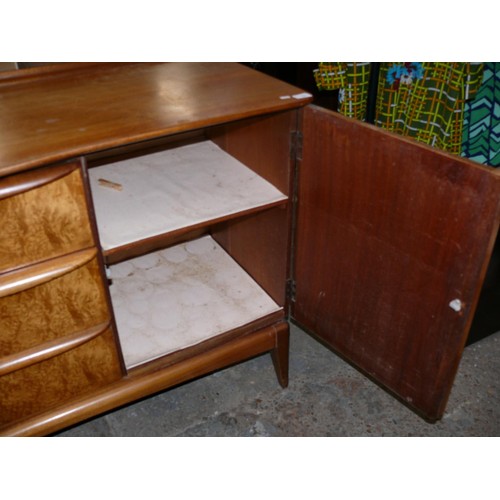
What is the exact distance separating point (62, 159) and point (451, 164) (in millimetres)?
765

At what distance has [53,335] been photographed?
4.27ft

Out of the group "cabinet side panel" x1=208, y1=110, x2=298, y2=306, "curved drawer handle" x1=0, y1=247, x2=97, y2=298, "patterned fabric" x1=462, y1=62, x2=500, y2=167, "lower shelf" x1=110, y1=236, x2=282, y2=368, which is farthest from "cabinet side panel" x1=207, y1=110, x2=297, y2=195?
"patterned fabric" x1=462, y1=62, x2=500, y2=167

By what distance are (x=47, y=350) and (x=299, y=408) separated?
2.75ft

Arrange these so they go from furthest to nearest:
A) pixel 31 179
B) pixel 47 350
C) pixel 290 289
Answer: pixel 290 289 < pixel 47 350 < pixel 31 179

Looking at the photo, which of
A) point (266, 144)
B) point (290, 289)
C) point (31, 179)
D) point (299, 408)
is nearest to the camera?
point (31, 179)

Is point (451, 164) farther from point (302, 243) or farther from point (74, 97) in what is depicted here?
point (74, 97)

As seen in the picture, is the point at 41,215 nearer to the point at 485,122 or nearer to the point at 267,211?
the point at 267,211

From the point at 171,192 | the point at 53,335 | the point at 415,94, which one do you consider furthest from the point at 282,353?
the point at 415,94

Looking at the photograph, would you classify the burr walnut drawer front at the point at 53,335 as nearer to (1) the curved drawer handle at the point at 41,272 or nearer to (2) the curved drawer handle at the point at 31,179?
(1) the curved drawer handle at the point at 41,272

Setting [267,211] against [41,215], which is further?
[267,211]

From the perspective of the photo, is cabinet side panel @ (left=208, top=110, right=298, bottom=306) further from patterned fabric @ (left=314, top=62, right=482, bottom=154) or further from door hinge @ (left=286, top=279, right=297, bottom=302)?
patterned fabric @ (left=314, top=62, right=482, bottom=154)

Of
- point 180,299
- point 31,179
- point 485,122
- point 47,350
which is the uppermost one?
point 31,179

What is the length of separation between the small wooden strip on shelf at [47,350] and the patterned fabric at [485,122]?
122 cm

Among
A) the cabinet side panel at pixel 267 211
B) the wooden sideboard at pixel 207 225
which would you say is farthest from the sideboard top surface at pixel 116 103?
the cabinet side panel at pixel 267 211
